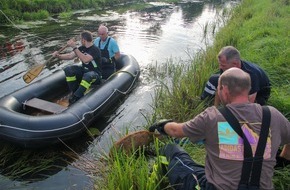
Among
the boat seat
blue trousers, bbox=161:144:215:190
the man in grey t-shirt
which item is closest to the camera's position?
the man in grey t-shirt

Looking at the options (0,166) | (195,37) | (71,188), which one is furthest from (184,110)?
(195,37)

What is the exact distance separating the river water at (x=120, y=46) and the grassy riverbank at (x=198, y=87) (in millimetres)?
637

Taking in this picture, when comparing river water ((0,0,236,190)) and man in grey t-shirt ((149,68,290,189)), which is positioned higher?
man in grey t-shirt ((149,68,290,189))

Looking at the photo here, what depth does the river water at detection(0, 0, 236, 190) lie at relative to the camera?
402cm

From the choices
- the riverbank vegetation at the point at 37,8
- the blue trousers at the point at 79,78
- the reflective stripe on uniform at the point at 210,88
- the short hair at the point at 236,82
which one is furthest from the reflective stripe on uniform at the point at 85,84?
the riverbank vegetation at the point at 37,8

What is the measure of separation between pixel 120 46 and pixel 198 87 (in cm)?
599

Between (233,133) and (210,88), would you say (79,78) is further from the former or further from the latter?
(233,133)

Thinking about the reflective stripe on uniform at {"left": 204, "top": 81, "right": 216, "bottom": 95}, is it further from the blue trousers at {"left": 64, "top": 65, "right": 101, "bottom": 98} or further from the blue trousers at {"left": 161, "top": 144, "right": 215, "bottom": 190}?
the blue trousers at {"left": 64, "top": 65, "right": 101, "bottom": 98}

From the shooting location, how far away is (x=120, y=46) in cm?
1044

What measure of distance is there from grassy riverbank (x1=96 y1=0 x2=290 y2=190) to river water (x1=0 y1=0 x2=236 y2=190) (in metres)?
0.64

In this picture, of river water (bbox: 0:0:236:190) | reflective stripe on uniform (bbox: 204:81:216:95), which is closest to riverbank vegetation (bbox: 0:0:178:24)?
river water (bbox: 0:0:236:190)

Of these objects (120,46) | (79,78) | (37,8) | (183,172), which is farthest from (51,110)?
(37,8)

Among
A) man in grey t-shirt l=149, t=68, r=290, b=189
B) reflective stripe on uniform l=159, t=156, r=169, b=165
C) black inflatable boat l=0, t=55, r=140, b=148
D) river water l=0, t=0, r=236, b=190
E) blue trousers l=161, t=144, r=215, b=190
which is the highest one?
man in grey t-shirt l=149, t=68, r=290, b=189

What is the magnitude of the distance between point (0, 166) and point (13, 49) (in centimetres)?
578
